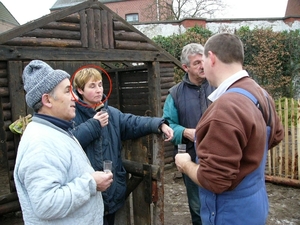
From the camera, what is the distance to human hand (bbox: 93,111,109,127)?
2.40m

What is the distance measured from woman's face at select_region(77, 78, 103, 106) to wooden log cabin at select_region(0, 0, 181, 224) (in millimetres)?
613

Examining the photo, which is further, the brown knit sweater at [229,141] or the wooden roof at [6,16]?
the wooden roof at [6,16]

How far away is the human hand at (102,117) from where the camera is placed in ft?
7.89

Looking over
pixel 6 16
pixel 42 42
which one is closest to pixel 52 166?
pixel 42 42

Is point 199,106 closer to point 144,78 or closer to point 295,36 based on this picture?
point 144,78

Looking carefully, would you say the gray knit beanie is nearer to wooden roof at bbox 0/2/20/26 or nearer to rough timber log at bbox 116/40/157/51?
A: rough timber log at bbox 116/40/157/51

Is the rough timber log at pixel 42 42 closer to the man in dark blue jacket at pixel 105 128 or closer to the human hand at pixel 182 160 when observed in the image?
the man in dark blue jacket at pixel 105 128

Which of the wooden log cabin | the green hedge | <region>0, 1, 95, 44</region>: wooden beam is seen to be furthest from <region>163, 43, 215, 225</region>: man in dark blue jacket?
the green hedge

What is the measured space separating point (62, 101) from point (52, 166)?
423 mm

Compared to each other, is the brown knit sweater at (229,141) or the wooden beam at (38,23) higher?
the wooden beam at (38,23)

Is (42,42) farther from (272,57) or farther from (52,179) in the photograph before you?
(272,57)

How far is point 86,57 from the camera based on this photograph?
498cm

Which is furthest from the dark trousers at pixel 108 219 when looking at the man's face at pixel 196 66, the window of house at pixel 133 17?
the window of house at pixel 133 17

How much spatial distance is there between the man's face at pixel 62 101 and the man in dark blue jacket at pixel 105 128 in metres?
0.48
